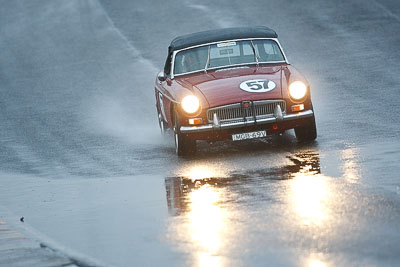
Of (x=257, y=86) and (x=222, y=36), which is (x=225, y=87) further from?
(x=222, y=36)

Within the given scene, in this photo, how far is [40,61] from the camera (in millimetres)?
26016

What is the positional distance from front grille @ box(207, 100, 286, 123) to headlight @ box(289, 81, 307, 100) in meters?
0.19

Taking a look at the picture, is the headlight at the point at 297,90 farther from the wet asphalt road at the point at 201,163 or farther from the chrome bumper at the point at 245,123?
the wet asphalt road at the point at 201,163

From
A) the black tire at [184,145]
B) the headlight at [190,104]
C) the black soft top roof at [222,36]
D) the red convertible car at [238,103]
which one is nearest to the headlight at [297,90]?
the red convertible car at [238,103]

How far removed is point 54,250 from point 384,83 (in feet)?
37.0

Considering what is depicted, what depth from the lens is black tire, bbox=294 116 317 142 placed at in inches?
500

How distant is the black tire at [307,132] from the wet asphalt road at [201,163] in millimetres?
185

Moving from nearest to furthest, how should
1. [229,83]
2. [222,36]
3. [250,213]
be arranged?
[250,213]
[229,83]
[222,36]

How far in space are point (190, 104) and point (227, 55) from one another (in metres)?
1.73

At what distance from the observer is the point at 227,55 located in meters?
14.1

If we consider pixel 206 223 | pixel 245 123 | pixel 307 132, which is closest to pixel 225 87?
pixel 245 123

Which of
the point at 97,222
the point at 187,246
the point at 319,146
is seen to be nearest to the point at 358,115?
the point at 319,146

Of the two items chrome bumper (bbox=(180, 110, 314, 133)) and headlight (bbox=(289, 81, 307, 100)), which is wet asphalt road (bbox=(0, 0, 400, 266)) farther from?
headlight (bbox=(289, 81, 307, 100))

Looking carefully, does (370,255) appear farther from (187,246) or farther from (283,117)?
(283,117)
